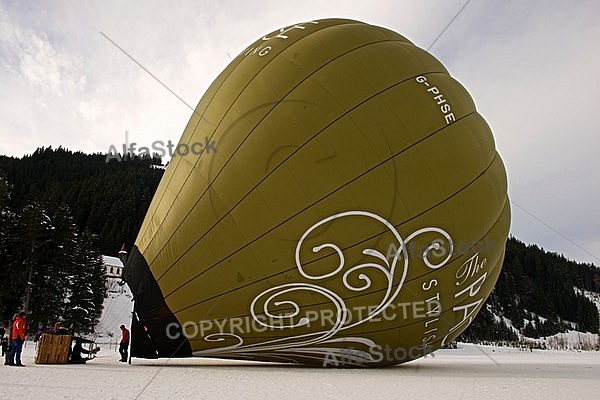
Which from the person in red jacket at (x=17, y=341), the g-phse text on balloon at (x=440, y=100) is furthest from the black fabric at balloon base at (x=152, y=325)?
the g-phse text on balloon at (x=440, y=100)

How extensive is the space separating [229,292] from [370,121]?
342cm

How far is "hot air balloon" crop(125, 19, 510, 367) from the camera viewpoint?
689 centimetres

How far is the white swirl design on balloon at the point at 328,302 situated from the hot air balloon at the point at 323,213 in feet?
0.07

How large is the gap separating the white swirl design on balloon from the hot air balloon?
0.02 metres

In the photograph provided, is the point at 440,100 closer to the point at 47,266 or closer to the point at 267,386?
the point at 267,386

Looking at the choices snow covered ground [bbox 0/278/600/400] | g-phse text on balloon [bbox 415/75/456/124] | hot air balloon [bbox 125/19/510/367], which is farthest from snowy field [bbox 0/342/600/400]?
g-phse text on balloon [bbox 415/75/456/124]

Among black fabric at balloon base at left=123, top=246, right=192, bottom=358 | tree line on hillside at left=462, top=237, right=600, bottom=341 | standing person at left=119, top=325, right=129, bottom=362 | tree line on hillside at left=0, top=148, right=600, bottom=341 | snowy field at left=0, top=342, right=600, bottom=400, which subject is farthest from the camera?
tree line on hillside at left=462, top=237, right=600, bottom=341

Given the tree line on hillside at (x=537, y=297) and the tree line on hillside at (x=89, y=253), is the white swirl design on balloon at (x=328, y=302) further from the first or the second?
the tree line on hillside at (x=537, y=297)

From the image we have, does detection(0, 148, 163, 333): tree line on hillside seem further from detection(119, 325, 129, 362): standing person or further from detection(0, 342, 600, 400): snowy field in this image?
detection(0, 342, 600, 400): snowy field

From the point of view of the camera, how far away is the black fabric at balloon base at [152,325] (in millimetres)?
7742

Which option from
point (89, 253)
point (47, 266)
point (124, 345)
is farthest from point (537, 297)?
point (124, 345)

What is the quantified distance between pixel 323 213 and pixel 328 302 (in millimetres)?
1418

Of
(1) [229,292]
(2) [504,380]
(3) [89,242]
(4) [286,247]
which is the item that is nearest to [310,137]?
(4) [286,247]

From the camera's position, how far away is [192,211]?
752cm
